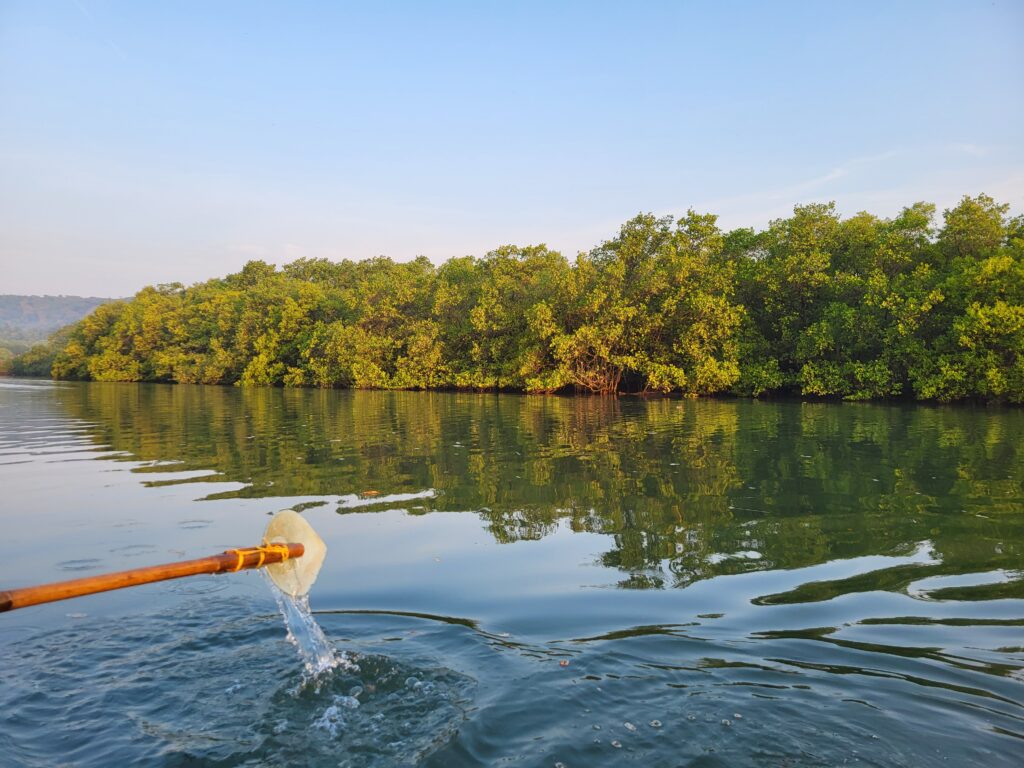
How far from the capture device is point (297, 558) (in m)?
4.28

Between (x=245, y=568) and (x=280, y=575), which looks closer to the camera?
(x=245, y=568)

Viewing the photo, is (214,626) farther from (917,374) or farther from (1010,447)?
(917,374)

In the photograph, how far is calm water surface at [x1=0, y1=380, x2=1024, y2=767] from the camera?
3.69m

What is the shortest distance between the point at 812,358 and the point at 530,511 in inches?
1321

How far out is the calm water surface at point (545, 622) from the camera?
369cm

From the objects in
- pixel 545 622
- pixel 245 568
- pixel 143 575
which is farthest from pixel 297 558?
pixel 545 622

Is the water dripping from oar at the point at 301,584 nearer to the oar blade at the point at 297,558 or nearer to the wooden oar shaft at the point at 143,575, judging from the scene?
the oar blade at the point at 297,558

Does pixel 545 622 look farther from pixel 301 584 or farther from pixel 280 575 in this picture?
pixel 280 575

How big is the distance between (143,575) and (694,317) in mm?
40185

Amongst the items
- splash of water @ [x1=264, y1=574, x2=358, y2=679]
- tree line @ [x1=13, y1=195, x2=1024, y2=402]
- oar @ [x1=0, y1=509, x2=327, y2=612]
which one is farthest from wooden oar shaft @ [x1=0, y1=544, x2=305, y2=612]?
tree line @ [x1=13, y1=195, x2=1024, y2=402]

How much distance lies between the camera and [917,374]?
108 feet

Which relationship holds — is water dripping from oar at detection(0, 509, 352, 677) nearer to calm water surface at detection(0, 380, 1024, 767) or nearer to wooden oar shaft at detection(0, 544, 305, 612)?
wooden oar shaft at detection(0, 544, 305, 612)

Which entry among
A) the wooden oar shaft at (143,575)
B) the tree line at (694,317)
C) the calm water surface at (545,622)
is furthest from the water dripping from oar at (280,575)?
the tree line at (694,317)

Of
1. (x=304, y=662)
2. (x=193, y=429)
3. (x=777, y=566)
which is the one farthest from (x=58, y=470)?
(x=777, y=566)
